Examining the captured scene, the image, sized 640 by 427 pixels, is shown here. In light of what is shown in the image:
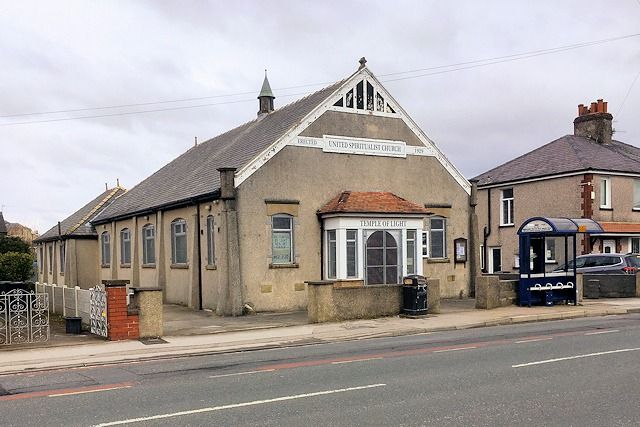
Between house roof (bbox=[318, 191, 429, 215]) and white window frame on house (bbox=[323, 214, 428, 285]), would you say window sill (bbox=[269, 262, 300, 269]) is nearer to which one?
white window frame on house (bbox=[323, 214, 428, 285])

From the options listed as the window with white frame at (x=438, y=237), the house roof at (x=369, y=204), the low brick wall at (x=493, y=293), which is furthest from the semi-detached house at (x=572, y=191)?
the house roof at (x=369, y=204)

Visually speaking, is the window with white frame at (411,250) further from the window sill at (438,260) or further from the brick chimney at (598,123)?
the brick chimney at (598,123)

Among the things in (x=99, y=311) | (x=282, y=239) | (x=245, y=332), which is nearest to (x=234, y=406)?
→ (x=245, y=332)

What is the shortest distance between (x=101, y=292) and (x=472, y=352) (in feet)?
29.6

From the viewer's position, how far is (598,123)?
119ft

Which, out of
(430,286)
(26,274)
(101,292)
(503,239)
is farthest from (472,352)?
(26,274)

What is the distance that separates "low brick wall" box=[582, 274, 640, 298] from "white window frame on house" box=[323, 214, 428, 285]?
25.4 ft

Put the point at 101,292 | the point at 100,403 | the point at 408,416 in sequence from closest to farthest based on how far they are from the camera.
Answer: the point at 408,416, the point at 100,403, the point at 101,292

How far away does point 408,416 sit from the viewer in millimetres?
7344

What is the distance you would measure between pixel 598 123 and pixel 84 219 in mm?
30819

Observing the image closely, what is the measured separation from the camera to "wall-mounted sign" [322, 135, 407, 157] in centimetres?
2267

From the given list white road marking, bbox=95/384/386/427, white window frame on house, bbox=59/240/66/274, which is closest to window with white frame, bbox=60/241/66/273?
white window frame on house, bbox=59/240/66/274

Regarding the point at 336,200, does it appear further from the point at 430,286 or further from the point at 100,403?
the point at 100,403

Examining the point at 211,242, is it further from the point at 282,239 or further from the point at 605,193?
the point at 605,193
